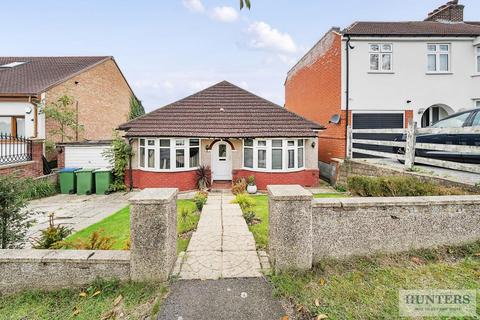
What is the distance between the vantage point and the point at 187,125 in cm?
1373

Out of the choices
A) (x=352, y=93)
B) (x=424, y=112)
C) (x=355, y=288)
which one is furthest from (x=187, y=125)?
(x=424, y=112)

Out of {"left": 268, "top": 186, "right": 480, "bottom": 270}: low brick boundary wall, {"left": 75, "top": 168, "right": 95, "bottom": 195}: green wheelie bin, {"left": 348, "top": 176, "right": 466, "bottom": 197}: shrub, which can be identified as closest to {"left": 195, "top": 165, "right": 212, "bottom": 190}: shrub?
{"left": 75, "top": 168, "right": 95, "bottom": 195}: green wheelie bin

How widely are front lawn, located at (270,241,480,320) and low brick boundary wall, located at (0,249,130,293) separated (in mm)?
2489

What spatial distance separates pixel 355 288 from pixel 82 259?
12.2ft

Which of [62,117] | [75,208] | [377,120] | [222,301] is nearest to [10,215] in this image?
[222,301]

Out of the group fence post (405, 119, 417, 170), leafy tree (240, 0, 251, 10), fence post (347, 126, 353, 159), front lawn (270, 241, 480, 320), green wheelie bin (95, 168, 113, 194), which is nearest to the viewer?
leafy tree (240, 0, 251, 10)

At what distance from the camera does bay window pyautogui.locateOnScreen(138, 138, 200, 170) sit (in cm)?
1321

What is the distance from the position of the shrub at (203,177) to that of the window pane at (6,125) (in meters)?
11.8

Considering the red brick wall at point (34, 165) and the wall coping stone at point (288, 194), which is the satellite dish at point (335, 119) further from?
the red brick wall at point (34, 165)

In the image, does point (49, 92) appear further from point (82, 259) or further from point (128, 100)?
point (82, 259)

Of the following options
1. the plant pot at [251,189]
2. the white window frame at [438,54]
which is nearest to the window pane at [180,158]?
the plant pot at [251,189]

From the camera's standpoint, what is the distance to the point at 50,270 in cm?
361

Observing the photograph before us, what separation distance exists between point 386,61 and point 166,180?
13.2m

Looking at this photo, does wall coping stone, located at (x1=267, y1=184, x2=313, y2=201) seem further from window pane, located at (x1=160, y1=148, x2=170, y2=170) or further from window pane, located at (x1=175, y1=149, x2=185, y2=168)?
window pane, located at (x1=160, y1=148, x2=170, y2=170)
